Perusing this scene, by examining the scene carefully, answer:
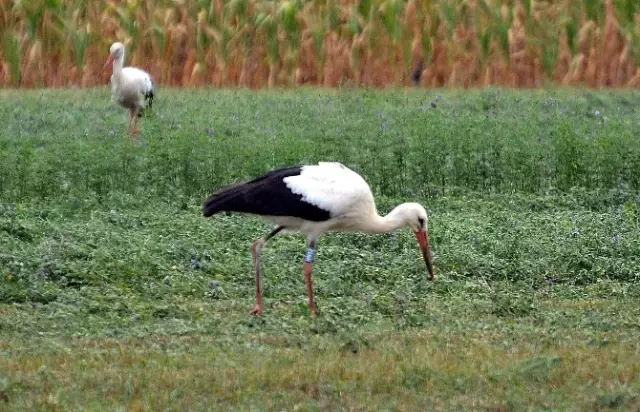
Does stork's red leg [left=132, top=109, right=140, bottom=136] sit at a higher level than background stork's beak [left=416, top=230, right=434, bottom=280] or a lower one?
higher

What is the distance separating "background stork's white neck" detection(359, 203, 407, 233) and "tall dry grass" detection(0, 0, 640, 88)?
33.5 ft

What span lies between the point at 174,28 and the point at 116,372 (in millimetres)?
13063

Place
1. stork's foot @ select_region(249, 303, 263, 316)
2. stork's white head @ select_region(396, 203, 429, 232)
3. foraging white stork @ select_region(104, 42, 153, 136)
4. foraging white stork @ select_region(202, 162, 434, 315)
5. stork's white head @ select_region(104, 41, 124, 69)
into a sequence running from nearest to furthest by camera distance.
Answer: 1. stork's foot @ select_region(249, 303, 263, 316)
2. foraging white stork @ select_region(202, 162, 434, 315)
3. stork's white head @ select_region(396, 203, 429, 232)
4. foraging white stork @ select_region(104, 42, 153, 136)
5. stork's white head @ select_region(104, 41, 124, 69)

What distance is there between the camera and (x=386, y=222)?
9391mm

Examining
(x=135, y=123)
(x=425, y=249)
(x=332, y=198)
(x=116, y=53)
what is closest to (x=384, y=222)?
(x=425, y=249)

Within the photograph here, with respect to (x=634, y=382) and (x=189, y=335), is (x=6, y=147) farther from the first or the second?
(x=634, y=382)

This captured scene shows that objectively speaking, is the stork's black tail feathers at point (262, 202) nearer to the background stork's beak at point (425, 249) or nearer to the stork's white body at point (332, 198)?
the stork's white body at point (332, 198)

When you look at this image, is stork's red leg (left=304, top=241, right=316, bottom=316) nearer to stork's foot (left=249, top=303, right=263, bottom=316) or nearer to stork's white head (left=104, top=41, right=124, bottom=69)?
stork's foot (left=249, top=303, right=263, bottom=316)

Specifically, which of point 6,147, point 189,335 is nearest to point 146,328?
point 189,335

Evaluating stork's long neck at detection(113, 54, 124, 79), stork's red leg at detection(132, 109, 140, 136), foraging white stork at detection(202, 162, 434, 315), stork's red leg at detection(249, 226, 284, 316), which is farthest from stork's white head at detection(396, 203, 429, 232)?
stork's long neck at detection(113, 54, 124, 79)

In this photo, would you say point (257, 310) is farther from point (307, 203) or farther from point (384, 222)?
point (384, 222)

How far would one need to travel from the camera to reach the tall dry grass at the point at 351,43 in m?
19.6

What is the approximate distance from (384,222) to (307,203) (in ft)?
2.05

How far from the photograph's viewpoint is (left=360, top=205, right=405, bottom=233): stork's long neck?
9.35 meters
